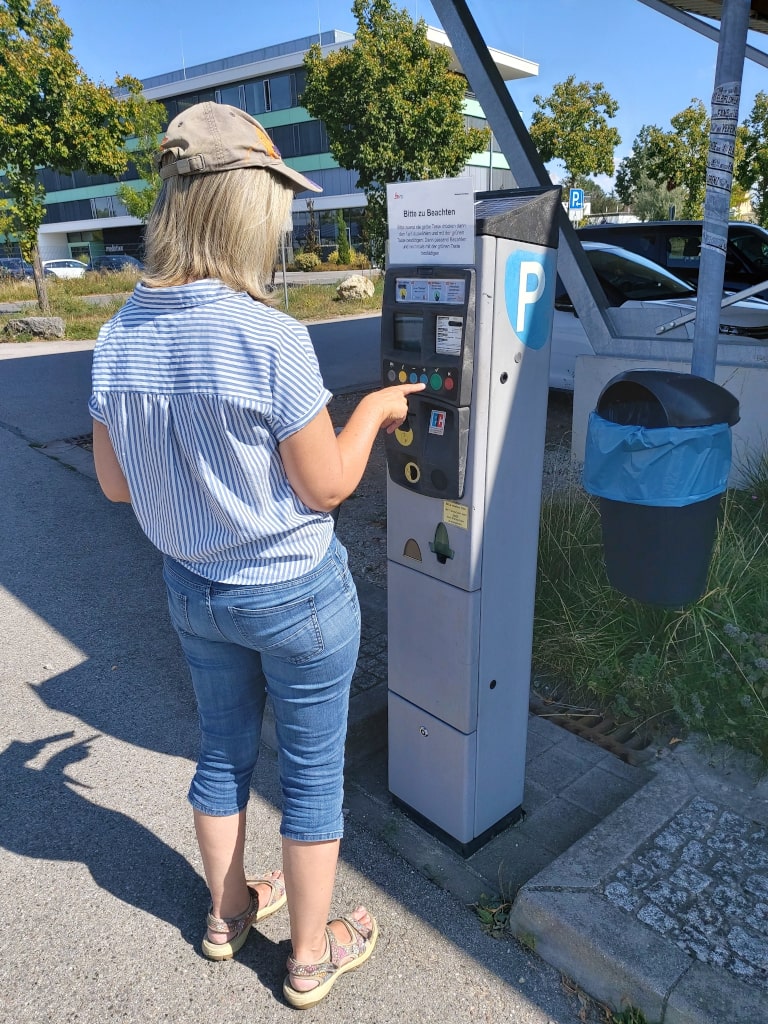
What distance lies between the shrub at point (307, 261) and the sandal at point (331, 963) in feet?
121

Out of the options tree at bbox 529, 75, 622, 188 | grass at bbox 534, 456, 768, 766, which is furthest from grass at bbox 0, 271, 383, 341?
grass at bbox 534, 456, 768, 766

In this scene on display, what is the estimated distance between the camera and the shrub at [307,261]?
3662cm

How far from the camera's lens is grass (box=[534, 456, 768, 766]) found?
2.78 metres

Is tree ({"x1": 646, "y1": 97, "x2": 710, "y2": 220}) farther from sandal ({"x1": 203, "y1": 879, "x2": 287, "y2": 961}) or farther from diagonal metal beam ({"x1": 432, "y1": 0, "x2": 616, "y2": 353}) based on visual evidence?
sandal ({"x1": 203, "y1": 879, "x2": 287, "y2": 961})

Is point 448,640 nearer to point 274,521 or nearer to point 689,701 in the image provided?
point 274,521

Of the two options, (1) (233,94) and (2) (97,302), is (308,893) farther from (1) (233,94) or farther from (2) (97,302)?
(1) (233,94)

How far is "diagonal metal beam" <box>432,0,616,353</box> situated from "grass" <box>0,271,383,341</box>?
28.0 ft

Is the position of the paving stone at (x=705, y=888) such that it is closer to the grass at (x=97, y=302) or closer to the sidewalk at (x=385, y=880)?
the sidewalk at (x=385, y=880)

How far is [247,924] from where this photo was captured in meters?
2.07

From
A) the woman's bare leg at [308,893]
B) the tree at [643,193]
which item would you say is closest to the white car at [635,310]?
the woman's bare leg at [308,893]

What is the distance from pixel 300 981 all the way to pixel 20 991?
28.3 inches

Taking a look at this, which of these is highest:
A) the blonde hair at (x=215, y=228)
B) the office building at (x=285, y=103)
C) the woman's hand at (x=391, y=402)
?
the office building at (x=285, y=103)

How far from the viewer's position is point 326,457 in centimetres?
151

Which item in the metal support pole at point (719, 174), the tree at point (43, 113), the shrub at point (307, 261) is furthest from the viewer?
the shrub at point (307, 261)
